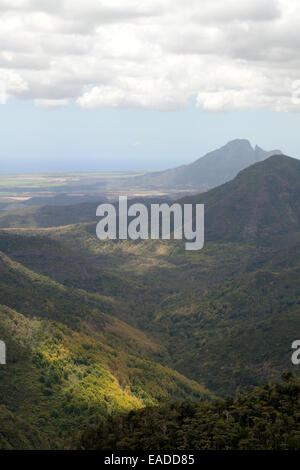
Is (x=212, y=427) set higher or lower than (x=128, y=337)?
higher

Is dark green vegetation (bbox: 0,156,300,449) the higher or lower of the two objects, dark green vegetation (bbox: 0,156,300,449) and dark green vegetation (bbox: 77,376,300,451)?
the lower

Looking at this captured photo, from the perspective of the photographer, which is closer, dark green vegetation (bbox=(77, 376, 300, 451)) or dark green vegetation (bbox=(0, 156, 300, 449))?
dark green vegetation (bbox=(77, 376, 300, 451))

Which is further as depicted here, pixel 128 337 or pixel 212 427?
pixel 128 337

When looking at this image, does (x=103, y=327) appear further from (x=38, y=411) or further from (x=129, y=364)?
(x=38, y=411)
